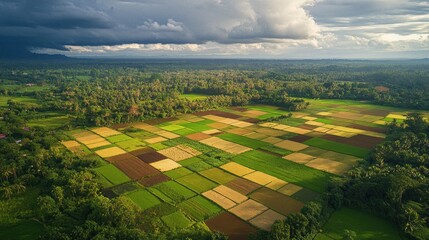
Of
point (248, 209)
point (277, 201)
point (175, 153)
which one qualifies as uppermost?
point (175, 153)

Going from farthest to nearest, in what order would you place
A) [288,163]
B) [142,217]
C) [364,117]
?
[364,117], [288,163], [142,217]

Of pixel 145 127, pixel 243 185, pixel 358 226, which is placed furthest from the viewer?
pixel 145 127

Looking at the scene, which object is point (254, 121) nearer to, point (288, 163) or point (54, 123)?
point (288, 163)

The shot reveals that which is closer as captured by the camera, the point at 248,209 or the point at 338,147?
the point at 248,209

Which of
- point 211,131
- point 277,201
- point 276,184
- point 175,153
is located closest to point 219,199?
point 277,201

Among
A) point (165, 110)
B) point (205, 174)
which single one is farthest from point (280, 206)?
point (165, 110)

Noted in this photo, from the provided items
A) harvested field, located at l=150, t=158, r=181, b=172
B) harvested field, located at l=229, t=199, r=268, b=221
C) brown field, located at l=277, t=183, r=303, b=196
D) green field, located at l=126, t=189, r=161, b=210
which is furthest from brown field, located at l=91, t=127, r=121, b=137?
brown field, located at l=277, t=183, r=303, b=196

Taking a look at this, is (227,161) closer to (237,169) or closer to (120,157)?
(237,169)
